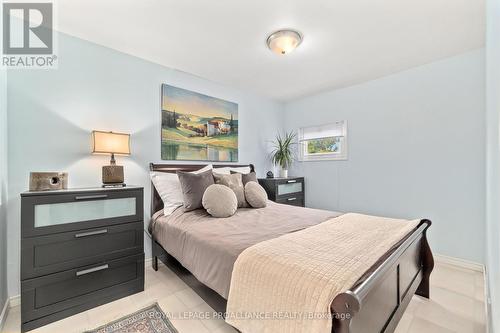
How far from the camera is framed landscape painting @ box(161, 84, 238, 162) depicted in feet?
9.48

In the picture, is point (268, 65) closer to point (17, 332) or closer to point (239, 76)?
point (239, 76)

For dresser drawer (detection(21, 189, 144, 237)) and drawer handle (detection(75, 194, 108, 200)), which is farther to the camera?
drawer handle (detection(75, 194, 108, 200))

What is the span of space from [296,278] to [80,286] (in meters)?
1.82

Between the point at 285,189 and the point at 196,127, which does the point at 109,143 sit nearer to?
the point at 196,127

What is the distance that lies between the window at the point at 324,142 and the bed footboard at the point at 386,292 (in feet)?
6.38

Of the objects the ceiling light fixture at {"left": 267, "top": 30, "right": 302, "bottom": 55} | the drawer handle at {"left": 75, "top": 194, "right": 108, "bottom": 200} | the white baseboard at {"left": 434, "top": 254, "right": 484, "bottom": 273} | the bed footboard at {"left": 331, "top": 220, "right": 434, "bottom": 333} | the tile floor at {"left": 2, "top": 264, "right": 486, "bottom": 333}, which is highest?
the ceiling light fixture at {"left": 267, "top": 30, "right": 302, "bottom": 55}

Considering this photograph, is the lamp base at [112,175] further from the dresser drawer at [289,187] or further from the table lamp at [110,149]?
the dresser drawer at [289,187]

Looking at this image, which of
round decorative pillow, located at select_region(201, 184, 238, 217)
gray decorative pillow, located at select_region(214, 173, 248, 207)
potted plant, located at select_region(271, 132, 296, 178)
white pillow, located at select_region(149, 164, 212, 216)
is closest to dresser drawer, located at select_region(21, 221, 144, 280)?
white pillow, located at select_region(149, 164, 212, 216)

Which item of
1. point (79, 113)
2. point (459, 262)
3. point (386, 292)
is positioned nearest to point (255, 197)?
point (386, 292)

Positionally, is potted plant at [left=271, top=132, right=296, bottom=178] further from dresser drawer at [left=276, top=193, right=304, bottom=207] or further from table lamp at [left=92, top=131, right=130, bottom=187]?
table lamp at [left=92, top=131, right=130, bottom=187]

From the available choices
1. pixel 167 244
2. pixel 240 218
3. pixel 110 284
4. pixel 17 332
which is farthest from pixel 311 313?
pixel 17 332

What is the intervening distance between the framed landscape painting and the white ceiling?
1.31 feet

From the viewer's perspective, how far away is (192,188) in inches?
95.5

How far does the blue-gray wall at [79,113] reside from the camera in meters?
1.96
